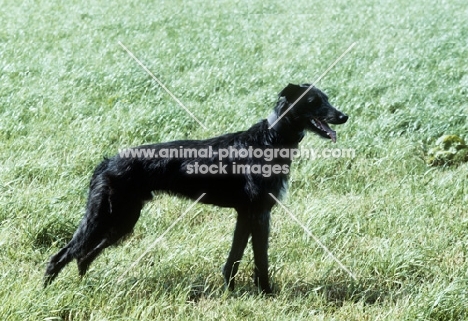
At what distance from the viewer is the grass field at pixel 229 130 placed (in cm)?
411

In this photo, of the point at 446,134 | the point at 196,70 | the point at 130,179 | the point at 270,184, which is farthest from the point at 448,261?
the point at 196,70

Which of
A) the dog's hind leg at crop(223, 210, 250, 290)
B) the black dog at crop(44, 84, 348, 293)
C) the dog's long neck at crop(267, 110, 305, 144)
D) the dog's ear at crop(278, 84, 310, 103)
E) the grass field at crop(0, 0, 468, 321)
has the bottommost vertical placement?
the grass field at crop(0, 0, 468, 321)

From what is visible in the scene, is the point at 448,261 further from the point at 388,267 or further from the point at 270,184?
the point at 270,184

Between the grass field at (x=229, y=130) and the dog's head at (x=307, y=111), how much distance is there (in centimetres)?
100

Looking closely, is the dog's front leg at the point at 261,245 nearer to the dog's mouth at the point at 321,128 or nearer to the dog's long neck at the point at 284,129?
the dog's long neck at the point at 284,129

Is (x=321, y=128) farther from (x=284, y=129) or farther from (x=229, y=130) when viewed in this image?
(x=229, y=130)

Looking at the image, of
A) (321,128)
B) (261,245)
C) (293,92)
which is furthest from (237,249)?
(293,92)

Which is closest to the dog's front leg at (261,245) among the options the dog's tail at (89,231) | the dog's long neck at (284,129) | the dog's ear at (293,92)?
the dog's long neck at (284,129)

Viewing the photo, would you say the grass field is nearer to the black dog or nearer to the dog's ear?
the black dog

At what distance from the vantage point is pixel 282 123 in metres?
4.25

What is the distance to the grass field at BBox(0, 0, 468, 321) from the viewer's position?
411 centimetres

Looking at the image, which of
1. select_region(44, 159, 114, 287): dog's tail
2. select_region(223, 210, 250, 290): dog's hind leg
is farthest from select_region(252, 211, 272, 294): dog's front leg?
select_region(44, 159, 114, 287): dog's tail

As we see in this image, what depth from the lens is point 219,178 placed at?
4.27 metres

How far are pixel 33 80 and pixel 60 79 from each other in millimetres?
378
